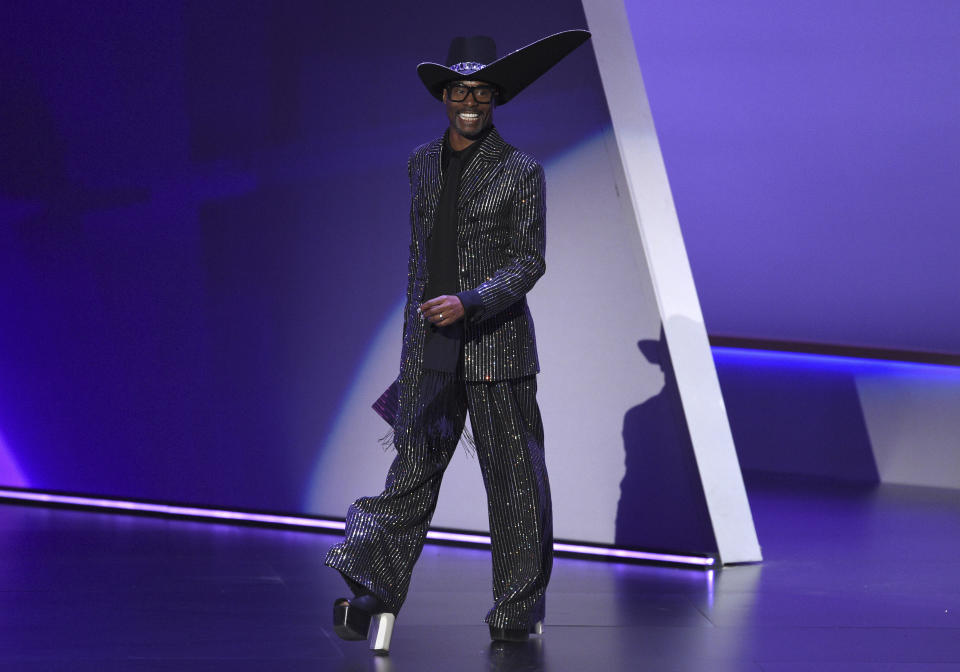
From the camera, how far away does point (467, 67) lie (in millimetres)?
2812

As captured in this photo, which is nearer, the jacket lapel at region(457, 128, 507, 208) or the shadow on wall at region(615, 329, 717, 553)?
the jacket lapel at region(457, 128, 507, 208)

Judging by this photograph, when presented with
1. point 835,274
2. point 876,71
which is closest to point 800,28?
point 876,71

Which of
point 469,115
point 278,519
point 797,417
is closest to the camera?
point 469,115

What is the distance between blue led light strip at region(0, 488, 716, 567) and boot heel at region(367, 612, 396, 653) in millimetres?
1445

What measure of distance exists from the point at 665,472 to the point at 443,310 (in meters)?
1.68

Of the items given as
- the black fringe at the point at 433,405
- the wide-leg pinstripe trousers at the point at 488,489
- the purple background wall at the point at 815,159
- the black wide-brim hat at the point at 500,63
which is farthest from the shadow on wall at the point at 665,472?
the purple background wall at the point at 815,159

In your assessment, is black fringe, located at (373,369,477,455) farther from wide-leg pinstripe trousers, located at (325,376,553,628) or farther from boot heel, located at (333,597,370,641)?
boot heel, located at (333,597,370,641)

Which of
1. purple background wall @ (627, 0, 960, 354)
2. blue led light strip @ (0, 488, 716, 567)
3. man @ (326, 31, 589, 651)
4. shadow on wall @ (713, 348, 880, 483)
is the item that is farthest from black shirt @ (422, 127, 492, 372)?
purple background wall @ (627, 0, 960, 354)

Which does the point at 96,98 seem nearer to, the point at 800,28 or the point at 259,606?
the point at 259,606

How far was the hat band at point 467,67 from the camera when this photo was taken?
9.18ft

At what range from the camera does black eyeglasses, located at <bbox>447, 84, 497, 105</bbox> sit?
2816 millimetres

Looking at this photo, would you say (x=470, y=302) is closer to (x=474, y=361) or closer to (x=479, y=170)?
(x=474, y=361)

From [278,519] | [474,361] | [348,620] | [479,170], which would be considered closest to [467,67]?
[479,170]

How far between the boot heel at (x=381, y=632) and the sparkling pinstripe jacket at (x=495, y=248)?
0.56 metres
